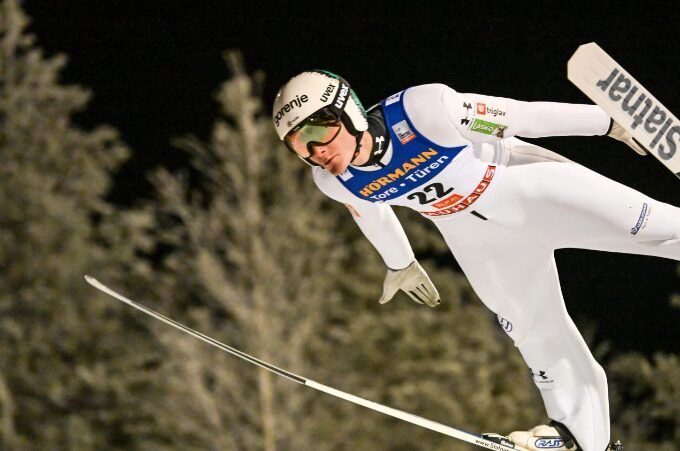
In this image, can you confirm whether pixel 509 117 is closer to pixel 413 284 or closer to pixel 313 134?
pixel 313 134

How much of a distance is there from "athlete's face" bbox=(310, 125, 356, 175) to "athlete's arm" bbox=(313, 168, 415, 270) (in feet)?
0.79

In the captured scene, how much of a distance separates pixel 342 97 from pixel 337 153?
165 millimetres

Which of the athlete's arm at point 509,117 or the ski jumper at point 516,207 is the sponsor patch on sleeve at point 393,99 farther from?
the athlete's arm at point 509,117

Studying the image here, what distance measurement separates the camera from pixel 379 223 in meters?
3.74

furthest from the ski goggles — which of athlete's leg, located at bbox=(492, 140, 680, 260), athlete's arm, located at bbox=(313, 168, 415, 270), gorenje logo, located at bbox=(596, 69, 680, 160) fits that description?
gorenje logo, located at bbox=(596, 69, 680, 160)

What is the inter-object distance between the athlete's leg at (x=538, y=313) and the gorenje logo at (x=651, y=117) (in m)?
0.64

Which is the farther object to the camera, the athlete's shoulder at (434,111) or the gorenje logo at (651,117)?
the athlete's shoulder at (434,111)

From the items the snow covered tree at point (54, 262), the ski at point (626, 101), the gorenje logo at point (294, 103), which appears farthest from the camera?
the snow covered tree at point (54, 262)

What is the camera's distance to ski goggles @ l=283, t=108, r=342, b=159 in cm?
324

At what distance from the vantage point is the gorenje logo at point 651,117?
3.12 m

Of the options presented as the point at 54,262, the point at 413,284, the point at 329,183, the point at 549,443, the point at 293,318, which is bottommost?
the point at 549,443

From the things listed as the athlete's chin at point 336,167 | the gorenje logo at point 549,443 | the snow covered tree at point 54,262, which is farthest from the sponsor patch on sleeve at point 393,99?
the snow covered tree at point 54,262

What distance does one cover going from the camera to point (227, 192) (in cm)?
963

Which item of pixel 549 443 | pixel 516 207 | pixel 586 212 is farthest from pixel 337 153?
pixel 549 443
